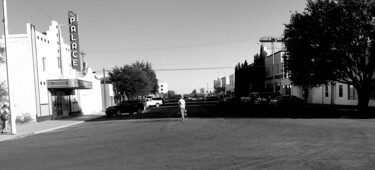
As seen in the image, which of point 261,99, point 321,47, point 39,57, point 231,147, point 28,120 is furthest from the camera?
point 261,99

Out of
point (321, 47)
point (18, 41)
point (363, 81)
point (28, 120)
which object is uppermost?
point (18, 41)

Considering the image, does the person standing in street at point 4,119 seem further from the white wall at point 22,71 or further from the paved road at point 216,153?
the white wall at point 22,71

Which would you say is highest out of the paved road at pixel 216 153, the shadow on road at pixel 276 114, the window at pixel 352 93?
the window at pixel 352 93

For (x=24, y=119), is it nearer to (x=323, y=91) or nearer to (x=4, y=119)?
(x=4, y=119)

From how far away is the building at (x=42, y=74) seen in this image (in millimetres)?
27938

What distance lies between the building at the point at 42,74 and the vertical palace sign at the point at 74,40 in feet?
3.22

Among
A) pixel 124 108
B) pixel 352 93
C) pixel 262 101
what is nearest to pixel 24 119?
pixel 124 108

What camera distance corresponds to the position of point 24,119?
2591cm

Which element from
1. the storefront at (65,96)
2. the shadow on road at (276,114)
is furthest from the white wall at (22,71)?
the shadow on road at (276,114)

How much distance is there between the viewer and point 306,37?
23969 mm

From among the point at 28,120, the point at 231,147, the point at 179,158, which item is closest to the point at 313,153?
the point at 231,147

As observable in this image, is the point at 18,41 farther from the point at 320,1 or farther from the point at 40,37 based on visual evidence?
the point at 320,1

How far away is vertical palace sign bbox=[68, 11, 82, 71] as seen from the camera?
34000mm

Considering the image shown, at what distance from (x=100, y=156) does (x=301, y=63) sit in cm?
1865
